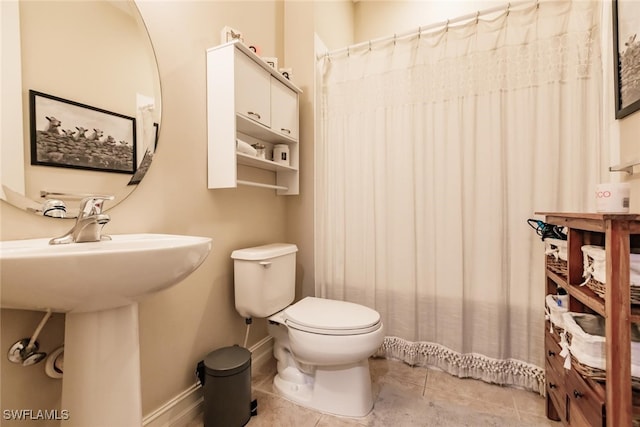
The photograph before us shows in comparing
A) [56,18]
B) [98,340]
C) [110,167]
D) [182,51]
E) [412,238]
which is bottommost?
[98,340]

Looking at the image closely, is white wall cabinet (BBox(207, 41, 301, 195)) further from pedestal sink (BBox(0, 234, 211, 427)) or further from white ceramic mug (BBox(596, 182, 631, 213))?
white ceramic mug (BBox(596, 182, 631, 213))

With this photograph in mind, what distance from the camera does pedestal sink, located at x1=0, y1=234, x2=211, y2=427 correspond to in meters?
0.60

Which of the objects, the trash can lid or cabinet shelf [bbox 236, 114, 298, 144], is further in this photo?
cabinet shelf [bbox 236, 114, 298, 144]

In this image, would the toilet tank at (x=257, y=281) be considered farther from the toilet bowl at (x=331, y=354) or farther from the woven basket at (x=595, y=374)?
the woven basket at (x=595, y=374)

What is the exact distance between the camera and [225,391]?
3.93ft

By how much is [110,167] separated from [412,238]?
151 centimetres

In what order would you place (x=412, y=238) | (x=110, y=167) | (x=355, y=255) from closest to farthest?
(x=110, y=167) → (x=412, y=238) → (x=355, y=255)

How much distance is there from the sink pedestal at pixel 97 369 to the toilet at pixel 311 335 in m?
0.66

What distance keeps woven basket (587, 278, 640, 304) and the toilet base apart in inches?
35.8

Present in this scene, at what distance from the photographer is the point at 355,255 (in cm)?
188

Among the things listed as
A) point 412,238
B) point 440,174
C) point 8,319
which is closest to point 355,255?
point 412,238

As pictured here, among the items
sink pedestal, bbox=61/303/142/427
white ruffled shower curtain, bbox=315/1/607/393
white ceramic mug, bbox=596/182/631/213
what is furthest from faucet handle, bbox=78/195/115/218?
white ceramic mug, bbox=596/182/631/213

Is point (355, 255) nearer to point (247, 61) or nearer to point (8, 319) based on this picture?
point (247, 61)

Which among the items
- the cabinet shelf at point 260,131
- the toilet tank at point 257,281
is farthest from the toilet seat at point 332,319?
the cabinet shelf at point 260,131
